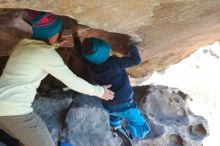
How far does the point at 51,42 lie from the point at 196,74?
517 inches

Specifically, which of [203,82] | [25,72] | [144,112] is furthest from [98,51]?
[203,82]

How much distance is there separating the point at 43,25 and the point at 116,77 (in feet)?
3.49

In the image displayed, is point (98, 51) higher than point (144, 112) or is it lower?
higher

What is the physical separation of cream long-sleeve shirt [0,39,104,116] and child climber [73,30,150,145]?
57 centimetres

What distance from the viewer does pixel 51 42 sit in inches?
132

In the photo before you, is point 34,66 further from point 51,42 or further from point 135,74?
point 135,74

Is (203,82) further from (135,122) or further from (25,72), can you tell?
(25,72)

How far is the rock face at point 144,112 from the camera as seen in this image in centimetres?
450

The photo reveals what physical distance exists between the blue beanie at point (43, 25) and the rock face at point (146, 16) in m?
0.20

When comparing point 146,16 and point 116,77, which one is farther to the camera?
point 116,77

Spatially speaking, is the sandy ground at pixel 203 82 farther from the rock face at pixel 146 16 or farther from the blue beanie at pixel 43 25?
the blue beanie at pixel 43 25

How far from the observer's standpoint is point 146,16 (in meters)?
3.65

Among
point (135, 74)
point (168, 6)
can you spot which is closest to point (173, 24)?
point (168, 6)

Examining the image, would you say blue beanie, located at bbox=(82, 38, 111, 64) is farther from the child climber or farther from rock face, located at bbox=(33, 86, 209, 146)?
rock face, located at bbox=(33, 86, 209, 146)
